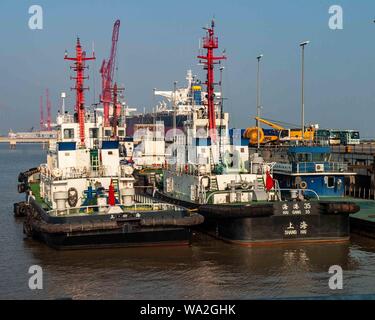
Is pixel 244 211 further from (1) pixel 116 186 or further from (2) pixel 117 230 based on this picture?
(1) pixel 116 186

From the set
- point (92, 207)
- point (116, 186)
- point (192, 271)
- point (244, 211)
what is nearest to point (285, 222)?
point (244, 211)

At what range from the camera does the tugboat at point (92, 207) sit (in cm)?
2189

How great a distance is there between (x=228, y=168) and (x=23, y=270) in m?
11.8

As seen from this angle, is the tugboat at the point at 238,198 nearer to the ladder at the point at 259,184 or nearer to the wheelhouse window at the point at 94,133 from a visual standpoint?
the ladder at the point at 259,184

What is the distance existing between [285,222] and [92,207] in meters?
8.11

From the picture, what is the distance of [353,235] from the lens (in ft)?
84.1

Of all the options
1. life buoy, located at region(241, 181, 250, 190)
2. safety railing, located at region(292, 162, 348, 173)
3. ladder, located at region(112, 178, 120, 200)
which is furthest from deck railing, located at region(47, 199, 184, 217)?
safety railing, located at region(292, 162, 348, 173)

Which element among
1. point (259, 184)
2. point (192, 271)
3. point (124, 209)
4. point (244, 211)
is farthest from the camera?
point (259, 184)

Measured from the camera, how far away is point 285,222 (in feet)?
75.7

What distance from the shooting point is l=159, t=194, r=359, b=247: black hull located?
2275 centimetres
